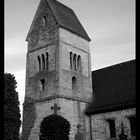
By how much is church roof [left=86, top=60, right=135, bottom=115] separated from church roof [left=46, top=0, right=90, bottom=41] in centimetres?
505

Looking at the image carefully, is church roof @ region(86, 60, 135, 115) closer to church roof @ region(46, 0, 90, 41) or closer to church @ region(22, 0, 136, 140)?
church @ region(22, 0, 136, 140)

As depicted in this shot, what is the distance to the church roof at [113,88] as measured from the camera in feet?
75.8

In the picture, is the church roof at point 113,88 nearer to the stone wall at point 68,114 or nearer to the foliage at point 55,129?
the stone wall at point 68,114

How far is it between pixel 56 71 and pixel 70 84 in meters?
2.06

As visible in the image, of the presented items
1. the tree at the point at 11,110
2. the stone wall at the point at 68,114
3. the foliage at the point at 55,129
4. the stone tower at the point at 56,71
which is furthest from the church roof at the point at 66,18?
the foliage at the point at 55,129

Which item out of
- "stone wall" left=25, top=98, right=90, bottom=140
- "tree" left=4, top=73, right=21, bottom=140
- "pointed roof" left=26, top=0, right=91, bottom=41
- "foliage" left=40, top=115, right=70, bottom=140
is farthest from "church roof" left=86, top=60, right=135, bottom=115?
"foliage" left=40, top=115, right=70, bottom=140

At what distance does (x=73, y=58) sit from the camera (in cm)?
2722

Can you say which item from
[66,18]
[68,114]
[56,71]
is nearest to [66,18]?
[66,18]

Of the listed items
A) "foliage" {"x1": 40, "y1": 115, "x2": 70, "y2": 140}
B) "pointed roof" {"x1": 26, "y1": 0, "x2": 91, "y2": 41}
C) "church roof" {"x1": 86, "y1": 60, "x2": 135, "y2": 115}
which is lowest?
"foliage" {"x1": 40, "y1": 115, "x2": 70, "y2": 140}

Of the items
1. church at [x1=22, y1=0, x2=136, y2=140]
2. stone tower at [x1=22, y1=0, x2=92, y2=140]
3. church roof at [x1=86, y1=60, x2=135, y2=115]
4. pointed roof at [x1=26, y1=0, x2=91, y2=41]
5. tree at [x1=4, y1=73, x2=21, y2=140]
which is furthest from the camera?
pointed roof at [x1=26, y1=0, x2=91, y2=41]

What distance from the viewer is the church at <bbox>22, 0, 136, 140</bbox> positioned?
23.5 metres
